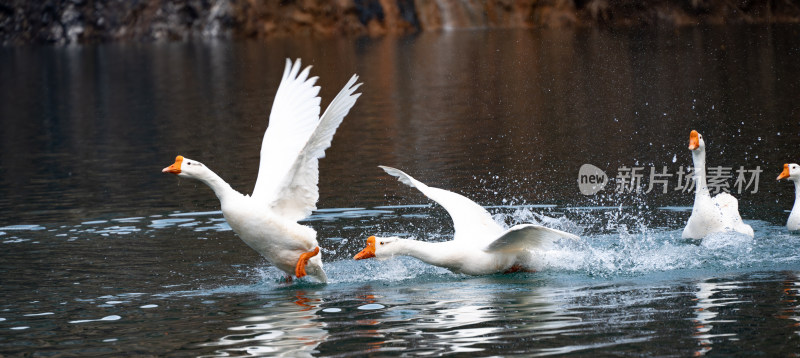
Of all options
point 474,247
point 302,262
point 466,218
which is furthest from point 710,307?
point 302,262

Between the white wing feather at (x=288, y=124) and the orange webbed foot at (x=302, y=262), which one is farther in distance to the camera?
the white wing feather at (x=288, y=124)

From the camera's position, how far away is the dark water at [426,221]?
Answer: 980 centimetres

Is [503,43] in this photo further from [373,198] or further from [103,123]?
[373,198]

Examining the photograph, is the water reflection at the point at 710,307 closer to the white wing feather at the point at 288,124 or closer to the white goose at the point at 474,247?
the white goose at the point at 474,247

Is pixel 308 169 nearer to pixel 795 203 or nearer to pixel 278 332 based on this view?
pixel 278 332

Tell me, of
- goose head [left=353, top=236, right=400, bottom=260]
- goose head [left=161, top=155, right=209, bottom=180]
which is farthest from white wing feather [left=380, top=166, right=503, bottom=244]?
goose head [left=161, top=155, right=209, bottom=180]

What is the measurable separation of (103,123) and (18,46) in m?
66.3

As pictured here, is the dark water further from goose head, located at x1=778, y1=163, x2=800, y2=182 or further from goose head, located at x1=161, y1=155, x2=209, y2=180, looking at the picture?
goose head, located at x1=161, y1=155, x2=209, y2=180

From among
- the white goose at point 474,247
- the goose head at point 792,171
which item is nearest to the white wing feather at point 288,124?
the white goose at point 474,247

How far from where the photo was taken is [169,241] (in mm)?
15172

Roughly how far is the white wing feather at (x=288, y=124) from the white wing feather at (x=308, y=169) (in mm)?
318

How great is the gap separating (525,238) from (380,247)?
5.32 ft

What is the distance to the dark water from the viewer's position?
9797 mm

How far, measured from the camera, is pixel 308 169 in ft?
40.3
